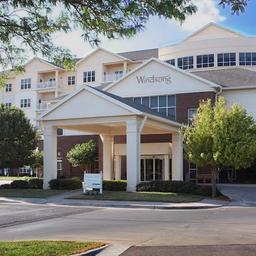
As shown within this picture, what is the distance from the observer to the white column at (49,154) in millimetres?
32500

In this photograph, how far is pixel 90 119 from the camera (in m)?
31.9

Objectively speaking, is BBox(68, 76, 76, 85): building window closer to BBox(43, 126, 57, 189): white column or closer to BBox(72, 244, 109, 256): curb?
BBox(43, 126, 57, 189): white column

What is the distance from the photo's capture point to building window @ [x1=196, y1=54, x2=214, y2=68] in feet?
173

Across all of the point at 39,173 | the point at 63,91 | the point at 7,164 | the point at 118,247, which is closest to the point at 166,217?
the point at 118,247

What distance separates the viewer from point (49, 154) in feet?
107

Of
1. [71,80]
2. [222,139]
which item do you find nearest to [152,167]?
[222,139]

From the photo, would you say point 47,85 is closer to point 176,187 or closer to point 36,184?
point 36,184

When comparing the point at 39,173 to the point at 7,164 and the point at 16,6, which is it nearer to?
the point at 7,164

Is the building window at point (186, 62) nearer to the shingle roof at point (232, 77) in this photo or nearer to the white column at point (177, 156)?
the shingle roof at point (232, 77)

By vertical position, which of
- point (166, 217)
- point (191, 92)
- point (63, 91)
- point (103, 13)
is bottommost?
point (166, 217)

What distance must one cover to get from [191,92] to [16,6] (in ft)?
110

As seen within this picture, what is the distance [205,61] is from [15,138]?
73.8 feet

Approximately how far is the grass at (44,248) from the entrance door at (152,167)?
3222cm

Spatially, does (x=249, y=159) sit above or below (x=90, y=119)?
below
